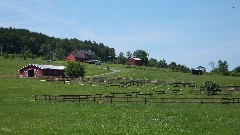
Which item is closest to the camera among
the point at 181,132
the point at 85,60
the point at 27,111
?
the point at 181,132

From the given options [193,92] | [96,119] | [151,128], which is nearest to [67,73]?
[193,92]

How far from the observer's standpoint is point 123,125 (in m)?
30.1

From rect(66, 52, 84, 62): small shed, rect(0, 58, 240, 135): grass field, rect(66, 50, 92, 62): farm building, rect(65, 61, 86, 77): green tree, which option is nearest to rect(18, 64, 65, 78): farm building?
rect(65, 61, 86, 77): green tree

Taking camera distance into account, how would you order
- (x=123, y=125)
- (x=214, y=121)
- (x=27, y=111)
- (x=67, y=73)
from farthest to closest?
(x=67, y=73) → (x=27, y=111) → (x=214, y=121) → (x=123, y=125)

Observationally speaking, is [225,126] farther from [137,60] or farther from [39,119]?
[137,60]

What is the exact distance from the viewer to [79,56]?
17738 cm

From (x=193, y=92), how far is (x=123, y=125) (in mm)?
39437

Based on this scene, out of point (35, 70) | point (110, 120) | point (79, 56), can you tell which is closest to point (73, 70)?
point (35, 70)

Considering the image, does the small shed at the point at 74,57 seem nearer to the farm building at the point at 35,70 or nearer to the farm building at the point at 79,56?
the farm building at the point at 79,56

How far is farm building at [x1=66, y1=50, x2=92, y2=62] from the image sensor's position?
568 feet

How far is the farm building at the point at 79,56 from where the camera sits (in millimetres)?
172975

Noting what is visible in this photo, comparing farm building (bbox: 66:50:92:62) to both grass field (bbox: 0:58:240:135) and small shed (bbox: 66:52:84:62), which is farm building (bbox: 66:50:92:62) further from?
grass field (bbox: 0:58:240:135)

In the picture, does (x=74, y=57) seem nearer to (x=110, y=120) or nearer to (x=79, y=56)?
(x=79, y=56)

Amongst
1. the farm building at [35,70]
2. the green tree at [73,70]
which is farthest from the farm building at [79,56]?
the green tree at [73,70]
